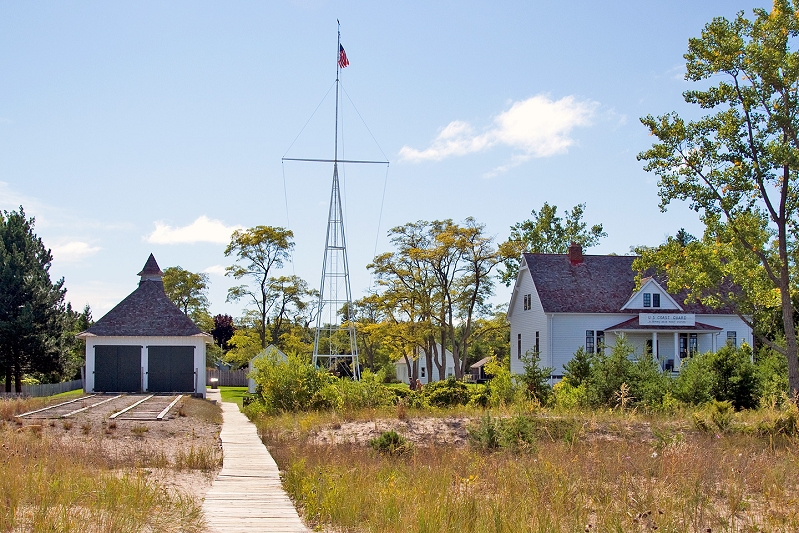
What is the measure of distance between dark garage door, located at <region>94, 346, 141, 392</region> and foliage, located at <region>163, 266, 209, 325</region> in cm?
3376

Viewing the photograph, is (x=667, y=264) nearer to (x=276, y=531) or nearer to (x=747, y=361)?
(x=747, y=361)

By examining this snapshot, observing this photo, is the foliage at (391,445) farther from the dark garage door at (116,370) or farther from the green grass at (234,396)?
the dark garage door at (116,370)

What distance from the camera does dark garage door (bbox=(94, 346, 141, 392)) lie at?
40000 mm

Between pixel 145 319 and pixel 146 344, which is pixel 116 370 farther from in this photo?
pixel 145 319

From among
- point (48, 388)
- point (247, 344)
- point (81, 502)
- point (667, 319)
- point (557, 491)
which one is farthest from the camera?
point (247, 344)

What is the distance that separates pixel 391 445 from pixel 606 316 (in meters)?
33.0

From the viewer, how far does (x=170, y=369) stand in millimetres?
40500

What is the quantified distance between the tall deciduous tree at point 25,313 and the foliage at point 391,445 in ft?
108

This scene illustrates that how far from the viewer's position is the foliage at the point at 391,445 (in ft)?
49.8

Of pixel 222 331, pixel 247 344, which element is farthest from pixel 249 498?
pixel 222 331

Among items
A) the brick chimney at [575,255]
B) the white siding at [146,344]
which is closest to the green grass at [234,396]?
the white siding at [146,344]

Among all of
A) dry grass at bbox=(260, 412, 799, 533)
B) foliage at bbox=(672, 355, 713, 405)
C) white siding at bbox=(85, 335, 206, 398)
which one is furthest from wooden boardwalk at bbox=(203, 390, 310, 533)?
white siding at bbox=(85, 335, 206, 398)

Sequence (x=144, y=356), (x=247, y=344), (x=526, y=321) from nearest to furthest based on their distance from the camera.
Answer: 1. (x=144, y=356)
2. (x=526, y=321)
3. (x=247, y=344)

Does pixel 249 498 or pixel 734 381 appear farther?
pixel 734 381
